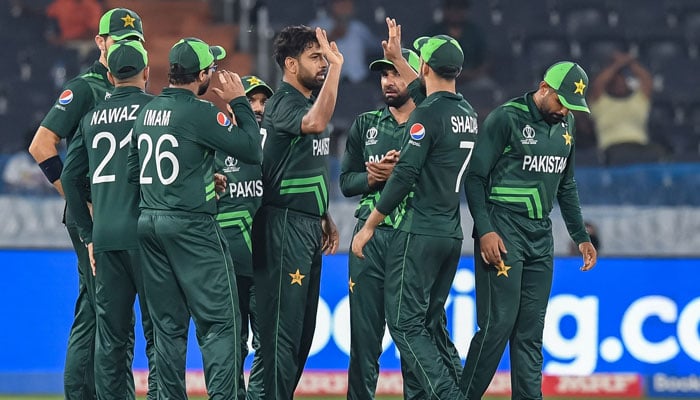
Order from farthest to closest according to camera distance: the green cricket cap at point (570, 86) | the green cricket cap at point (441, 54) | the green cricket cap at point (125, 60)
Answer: the green cricket cap at point (570, 86) → the green cricket cap at point (441, 54) → the green cricket cap at point (125, 60)

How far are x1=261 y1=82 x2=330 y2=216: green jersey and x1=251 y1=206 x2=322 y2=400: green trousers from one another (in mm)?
75

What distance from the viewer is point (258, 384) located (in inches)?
290

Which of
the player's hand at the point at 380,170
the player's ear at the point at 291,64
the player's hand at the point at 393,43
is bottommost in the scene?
the player's hand at the point at 380,170

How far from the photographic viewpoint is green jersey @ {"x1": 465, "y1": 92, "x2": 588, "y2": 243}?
290 inches

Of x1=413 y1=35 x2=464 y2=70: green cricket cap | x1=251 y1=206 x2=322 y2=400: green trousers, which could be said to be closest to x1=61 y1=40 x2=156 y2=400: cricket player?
x1=251 y1=206 x2=322 y2=400: green trousers

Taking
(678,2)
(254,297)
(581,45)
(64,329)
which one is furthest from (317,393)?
(678,2)

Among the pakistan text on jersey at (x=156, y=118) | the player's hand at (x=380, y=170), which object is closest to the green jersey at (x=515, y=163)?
the player's hand at (x=380, y=170)

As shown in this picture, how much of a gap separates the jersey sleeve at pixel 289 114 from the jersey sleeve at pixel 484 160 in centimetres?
102

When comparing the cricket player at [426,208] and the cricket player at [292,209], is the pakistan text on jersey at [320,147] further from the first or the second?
the cricket player at [426,208]

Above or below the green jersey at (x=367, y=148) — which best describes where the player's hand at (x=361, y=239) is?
below

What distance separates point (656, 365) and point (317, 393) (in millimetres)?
2646

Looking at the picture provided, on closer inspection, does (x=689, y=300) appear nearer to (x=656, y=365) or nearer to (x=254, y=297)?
(x=656, y=365)

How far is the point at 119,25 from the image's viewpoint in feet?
24.7

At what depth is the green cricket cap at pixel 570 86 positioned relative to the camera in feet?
23.8
